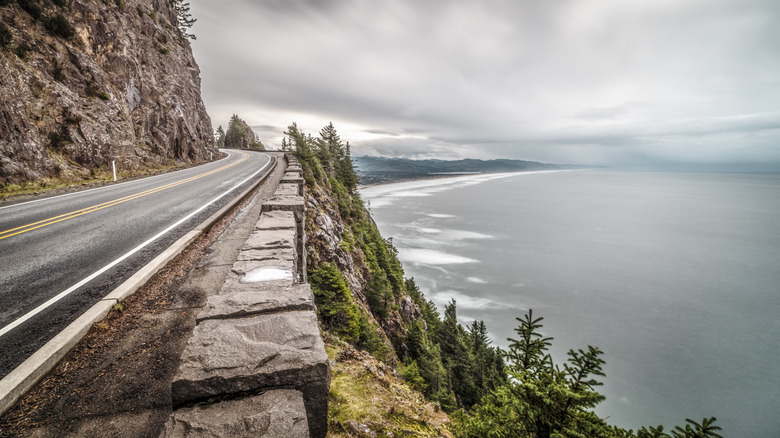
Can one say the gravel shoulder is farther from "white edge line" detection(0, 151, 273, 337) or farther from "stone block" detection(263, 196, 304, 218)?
"stone block" detection(263, 196, 304, 218)

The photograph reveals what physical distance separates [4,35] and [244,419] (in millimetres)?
25297

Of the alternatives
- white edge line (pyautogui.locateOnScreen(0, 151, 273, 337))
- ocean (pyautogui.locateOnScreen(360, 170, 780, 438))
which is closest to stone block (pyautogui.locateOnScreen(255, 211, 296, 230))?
white edge line (pyautogui.locateOnScreen(0, 151, 273, 337))

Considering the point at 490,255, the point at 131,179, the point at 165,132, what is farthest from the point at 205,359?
the point at 490,255

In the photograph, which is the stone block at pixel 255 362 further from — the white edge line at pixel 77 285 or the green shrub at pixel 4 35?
the green shrub at pixel 4 35

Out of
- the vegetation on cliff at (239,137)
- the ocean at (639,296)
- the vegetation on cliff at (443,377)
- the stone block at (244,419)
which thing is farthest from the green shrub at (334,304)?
the vegetation on cliff at (239,137)

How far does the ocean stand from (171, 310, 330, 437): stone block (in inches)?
2291

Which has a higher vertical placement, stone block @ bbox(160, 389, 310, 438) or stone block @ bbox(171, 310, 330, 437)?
stone block @ bbox(171, 310, 330, 437)

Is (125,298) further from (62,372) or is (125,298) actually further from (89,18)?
(89,18)

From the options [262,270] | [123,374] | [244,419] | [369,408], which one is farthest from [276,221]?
[244,419]

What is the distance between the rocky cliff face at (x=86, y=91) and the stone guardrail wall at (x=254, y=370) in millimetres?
18760

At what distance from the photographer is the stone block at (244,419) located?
4.85ft

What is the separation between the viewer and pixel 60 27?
60.6 feet

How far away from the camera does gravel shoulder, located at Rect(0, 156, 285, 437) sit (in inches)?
86.2

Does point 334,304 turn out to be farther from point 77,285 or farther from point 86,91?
point 86,91
